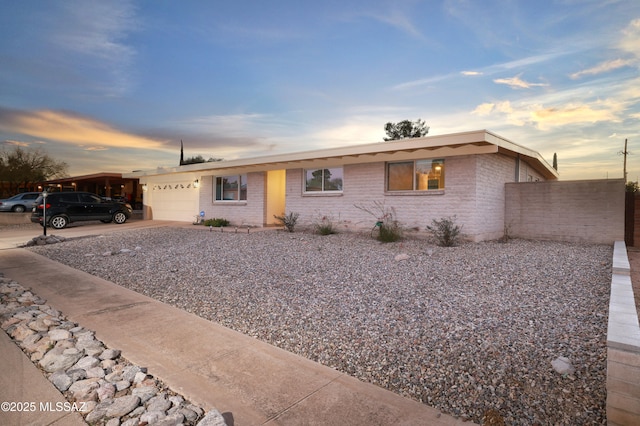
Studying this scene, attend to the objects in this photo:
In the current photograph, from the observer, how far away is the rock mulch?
6.73 ft

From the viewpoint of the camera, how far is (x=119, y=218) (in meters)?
18.1

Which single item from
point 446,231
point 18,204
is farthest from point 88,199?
point 446,231

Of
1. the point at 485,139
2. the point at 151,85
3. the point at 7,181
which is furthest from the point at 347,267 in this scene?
the point at 7,181

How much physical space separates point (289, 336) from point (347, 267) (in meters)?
3.37

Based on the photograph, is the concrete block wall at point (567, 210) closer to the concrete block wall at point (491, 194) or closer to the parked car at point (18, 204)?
the concrete block wall at point (491, 194)

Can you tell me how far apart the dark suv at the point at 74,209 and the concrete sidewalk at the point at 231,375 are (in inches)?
573

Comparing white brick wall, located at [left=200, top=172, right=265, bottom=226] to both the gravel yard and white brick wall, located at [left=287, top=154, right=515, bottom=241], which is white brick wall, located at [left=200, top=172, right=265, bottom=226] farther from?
the gravel yard

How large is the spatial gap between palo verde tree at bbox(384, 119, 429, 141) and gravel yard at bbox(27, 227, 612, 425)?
85.1 feet

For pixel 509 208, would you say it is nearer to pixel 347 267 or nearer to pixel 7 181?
pixel 347 267

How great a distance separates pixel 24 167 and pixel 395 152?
1460 inches

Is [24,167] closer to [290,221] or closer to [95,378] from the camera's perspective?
[290,221]

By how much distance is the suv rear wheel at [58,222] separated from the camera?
15.5m

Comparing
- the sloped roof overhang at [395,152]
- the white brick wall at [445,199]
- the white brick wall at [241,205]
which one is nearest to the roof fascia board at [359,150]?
the sloped roof overhang at [395,152]

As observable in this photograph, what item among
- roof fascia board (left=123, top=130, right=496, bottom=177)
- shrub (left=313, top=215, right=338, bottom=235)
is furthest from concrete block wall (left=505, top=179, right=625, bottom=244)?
shrub (left=313, top=215, right=338, bottom=235)
